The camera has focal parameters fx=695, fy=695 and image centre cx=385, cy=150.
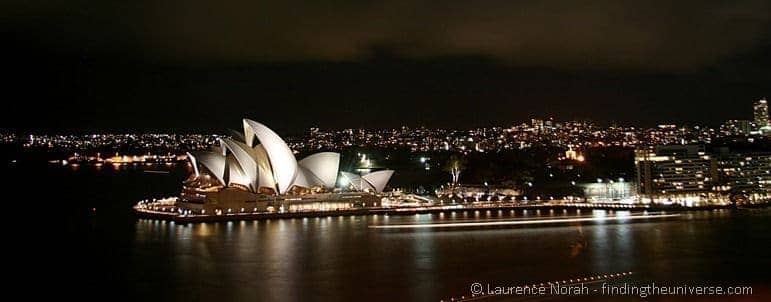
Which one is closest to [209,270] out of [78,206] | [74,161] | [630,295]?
[630,295]

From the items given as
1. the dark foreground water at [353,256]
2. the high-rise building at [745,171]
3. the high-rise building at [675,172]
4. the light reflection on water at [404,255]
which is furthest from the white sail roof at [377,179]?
the high-rise building at [745,171]

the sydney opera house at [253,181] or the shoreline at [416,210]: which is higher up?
the sydney opera house at [253,181]

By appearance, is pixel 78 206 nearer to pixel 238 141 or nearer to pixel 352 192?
pixel 238 141

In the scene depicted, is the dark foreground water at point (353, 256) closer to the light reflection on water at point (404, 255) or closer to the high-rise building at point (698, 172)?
the light reflection on water at point (404, 255)

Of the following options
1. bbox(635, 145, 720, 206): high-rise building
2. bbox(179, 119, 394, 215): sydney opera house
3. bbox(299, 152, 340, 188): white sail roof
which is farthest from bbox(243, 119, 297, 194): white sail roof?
bbox(635, 145, 720, 206): high-rise building

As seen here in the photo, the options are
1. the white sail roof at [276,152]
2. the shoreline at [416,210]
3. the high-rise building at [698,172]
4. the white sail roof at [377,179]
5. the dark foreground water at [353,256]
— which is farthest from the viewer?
the high-rise building at [698,172]

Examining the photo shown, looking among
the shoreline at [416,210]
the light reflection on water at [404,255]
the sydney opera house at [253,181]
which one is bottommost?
the light reflection on water at [404,255]
